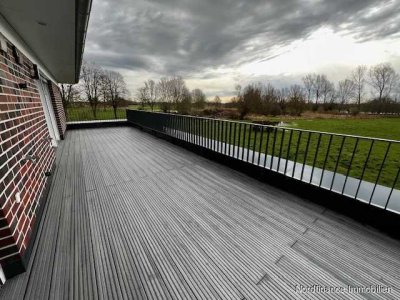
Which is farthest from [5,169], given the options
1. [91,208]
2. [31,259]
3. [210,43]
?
[210,43]

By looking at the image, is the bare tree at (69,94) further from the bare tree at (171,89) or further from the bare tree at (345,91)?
the bare tree at (345,91)

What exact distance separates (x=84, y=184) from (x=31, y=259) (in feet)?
5.24

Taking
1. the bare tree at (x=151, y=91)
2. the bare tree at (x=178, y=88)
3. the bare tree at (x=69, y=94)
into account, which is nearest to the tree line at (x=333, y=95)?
the bare tree at (x=178, y=88)

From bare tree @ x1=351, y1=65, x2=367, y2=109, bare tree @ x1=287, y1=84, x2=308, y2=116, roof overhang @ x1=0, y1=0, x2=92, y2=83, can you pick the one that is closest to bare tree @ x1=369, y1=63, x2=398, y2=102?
bare tree @ x1=351, y1=65, x2=367, y2=109

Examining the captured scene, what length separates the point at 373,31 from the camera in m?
8.25

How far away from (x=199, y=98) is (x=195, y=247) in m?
26.6

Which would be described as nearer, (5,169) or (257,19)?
(5,169)

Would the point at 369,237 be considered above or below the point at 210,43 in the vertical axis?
below

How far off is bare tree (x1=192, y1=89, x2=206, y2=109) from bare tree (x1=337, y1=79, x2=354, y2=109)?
20.0m

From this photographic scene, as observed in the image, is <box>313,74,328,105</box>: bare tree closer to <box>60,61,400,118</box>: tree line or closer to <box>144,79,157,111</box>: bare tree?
<box>60,61,400,118</box>: tree line

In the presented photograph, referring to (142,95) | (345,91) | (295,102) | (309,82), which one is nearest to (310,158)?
(295,102)

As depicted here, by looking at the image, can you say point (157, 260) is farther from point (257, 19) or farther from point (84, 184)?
point (257, 19)

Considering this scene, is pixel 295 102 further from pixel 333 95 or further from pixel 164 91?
pixel 164 91

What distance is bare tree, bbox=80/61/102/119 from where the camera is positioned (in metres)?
18.5
